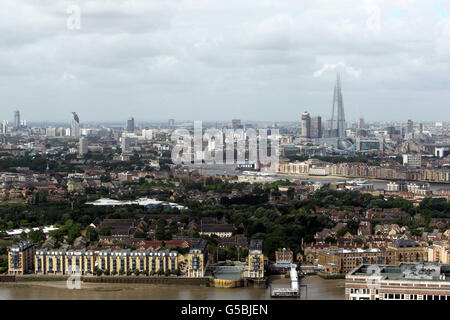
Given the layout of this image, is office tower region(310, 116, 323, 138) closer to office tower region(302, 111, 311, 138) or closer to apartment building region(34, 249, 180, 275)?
office tower region(302, 111, 311, 138)

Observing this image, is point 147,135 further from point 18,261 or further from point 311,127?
point 18,261

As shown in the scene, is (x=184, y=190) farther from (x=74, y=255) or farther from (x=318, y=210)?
(x=74, y=255)

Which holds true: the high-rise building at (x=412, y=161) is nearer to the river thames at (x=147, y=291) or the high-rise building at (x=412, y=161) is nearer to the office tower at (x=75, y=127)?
the river thames at (x=147, y=291)

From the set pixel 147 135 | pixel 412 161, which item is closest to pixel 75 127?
pixel 147 135

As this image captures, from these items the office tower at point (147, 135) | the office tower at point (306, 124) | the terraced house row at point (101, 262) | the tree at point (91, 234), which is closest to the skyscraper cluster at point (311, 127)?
the office tower at point (306, 124)

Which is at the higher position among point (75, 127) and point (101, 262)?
point (75, 127)

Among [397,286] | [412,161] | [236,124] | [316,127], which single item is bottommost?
[412,161]

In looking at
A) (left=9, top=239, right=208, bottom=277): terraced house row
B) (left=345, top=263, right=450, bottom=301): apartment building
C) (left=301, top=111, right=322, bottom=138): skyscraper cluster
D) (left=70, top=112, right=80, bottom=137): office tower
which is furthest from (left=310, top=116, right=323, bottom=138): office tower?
(left=345, top=263, right=450, bottom=301): apartment building
